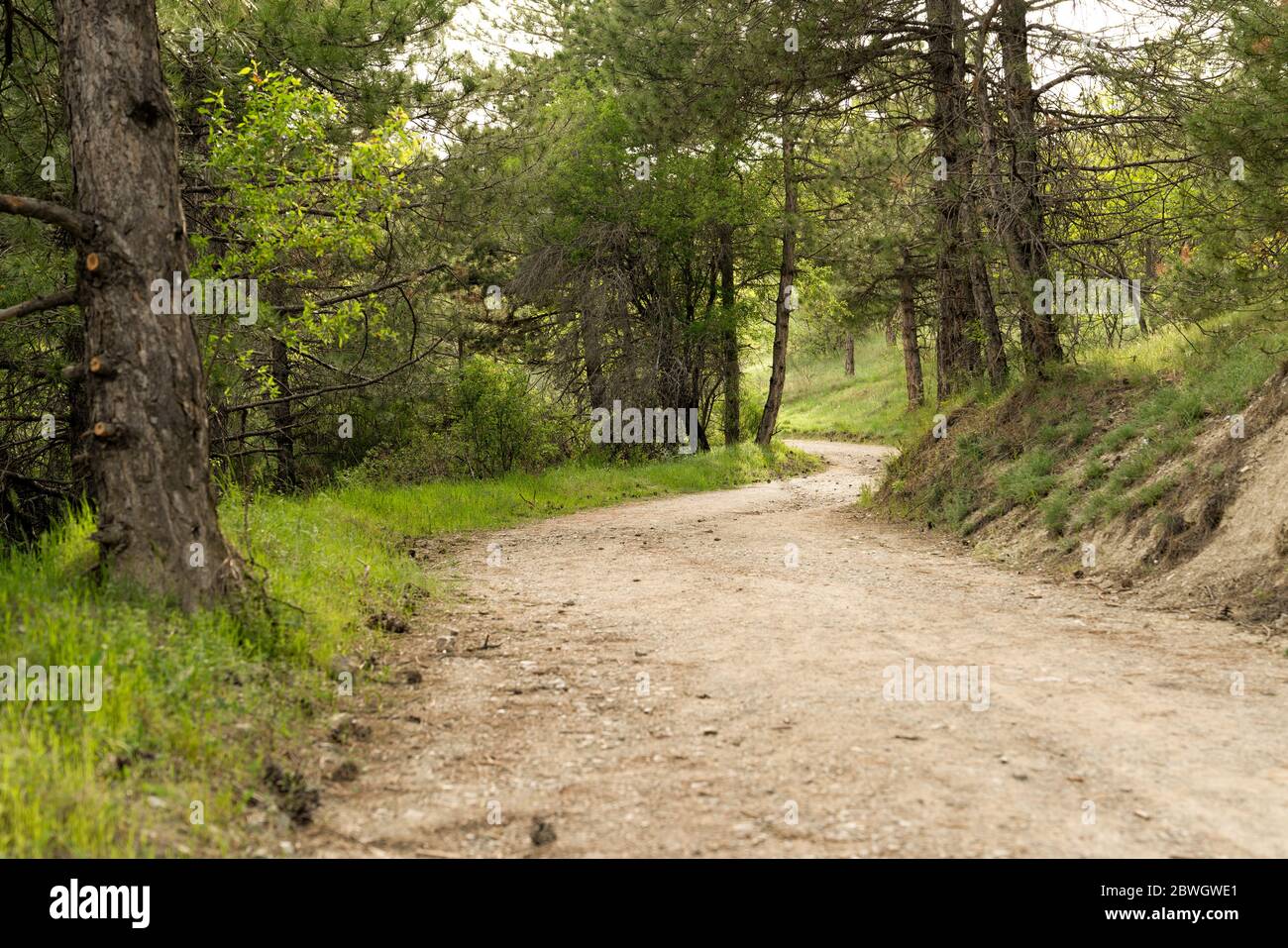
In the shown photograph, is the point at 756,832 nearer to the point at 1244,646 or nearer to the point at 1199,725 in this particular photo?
the point at 1199,725

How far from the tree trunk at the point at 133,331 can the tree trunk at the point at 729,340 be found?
18008mm

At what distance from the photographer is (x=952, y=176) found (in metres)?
13.9

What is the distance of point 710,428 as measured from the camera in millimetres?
30016

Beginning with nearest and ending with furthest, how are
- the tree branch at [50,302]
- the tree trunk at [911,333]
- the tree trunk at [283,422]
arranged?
1. the tree branch at [50,302]
2. the tree trunk at [283,422]
3. the tree trunk at [911,333]

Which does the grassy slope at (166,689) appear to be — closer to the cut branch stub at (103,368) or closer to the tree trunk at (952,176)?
the cut branch stub at (103,368)

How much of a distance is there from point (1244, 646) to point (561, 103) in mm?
18321

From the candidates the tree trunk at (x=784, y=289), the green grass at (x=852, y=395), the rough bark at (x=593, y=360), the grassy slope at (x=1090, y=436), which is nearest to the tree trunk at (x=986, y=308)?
the grassy slope at (x=1090, y=436)

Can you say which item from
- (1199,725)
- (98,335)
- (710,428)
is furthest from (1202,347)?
(710,428)

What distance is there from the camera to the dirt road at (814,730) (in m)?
3.85

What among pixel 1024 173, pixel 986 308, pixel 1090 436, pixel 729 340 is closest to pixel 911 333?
pixel 729 340

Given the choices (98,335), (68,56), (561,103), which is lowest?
(98,335)

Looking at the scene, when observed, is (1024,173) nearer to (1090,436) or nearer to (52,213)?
(1090,436)

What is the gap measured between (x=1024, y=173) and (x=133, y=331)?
1125 centimetres
